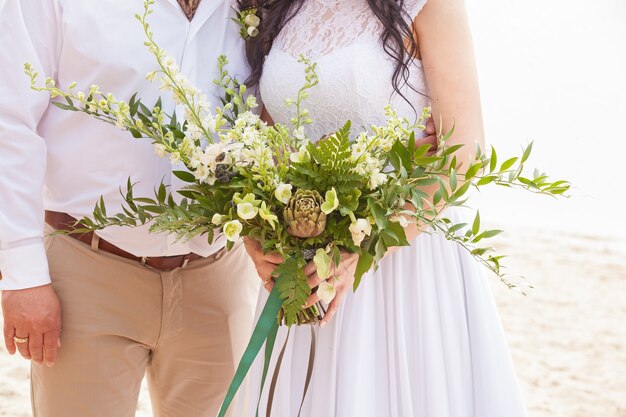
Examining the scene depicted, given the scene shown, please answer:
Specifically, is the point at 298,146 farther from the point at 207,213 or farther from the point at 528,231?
the point at 528,231

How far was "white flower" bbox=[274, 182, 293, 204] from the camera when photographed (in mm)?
1687

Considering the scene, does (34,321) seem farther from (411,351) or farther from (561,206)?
(561,206)

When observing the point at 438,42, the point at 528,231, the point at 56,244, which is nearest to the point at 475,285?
the point at 438,42

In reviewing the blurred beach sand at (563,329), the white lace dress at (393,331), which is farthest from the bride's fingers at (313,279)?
the blurred beach sand at (563,329)

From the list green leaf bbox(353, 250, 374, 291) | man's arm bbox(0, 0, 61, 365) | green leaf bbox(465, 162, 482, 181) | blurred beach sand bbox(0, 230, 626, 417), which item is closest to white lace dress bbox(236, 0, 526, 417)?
green leaf bbox(353, 250, 374, 291)

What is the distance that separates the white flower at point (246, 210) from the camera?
1.67 metres

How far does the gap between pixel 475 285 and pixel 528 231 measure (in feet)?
22.0

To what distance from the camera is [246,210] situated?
1.68 m

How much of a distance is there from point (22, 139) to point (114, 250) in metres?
0.41

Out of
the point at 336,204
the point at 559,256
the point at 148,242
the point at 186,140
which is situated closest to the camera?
the point at 336,204

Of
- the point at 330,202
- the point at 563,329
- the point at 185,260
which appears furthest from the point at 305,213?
the point at 563,329

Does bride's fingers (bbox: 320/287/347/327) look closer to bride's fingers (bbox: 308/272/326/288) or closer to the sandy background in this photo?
bride's fingers (bbox: 308/272/326/288)

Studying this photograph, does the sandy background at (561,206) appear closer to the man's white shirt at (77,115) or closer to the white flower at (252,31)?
the white flower at (252,31)

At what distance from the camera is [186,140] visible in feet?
5.92
